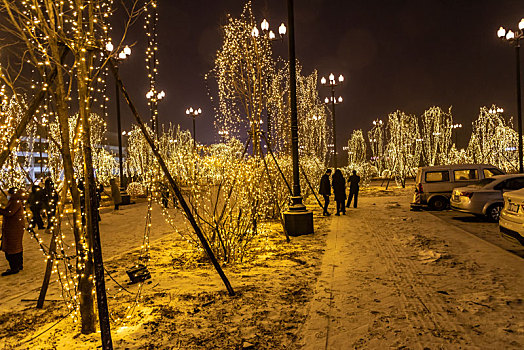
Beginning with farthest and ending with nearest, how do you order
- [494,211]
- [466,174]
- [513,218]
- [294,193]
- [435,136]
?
[435,136], [466,174], [494,211], [294,193], [513,218]

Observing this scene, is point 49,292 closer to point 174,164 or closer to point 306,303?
point 174,164

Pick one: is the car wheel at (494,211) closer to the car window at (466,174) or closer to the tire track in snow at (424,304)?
the car window at (466,174)

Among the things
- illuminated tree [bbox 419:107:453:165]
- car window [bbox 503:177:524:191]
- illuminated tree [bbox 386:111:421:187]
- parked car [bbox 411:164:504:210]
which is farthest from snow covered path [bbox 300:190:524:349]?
illuminated tree [bbox 419:107:453:165]

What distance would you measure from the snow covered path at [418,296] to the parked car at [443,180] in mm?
5456

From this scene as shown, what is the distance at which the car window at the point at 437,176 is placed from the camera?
544 inches

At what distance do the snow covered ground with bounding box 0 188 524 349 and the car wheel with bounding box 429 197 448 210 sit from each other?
5.29m

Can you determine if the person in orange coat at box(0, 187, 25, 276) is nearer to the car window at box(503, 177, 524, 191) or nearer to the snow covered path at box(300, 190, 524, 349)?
the snow covered path at box(300, 190, 524, 349)

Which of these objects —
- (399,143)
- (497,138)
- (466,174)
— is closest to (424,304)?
(466,174)

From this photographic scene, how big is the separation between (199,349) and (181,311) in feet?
3.69

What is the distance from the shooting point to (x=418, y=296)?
500cm

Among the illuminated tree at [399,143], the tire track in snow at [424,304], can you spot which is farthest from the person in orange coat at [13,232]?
the illuminated tree at [399,143]

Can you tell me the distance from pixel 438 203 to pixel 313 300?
1095 cm

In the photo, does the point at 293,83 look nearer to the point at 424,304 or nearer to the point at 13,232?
the point at 424,304

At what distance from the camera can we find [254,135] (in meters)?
10.3
